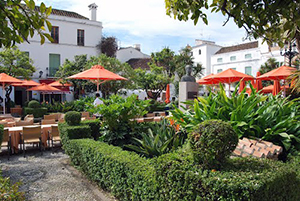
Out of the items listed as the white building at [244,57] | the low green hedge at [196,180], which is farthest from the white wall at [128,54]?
the low green hedge at [196,180]

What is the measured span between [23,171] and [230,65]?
3454 cm

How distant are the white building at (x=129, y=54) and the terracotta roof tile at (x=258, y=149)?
115 feet

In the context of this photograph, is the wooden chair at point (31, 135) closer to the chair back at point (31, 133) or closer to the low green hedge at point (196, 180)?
the chair back at point (31, 133)

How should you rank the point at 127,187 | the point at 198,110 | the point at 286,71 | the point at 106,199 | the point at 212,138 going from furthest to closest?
the point at 286,71, the point at 198,110, the point at 106,199, the point at 127,187, the point at 212,138

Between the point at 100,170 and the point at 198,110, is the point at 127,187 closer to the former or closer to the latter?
the point at 100,170

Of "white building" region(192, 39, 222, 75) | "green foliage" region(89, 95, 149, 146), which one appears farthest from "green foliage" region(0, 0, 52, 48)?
"white building" region(192, 39, 222, 75)

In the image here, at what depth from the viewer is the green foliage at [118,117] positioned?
21.8ft

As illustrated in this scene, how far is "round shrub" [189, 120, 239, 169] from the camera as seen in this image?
317 cm

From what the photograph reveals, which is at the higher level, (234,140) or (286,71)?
(286,71)

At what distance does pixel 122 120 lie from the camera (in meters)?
6.96

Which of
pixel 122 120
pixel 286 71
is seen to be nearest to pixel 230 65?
pixel 286 71

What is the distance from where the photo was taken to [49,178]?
19.3ft

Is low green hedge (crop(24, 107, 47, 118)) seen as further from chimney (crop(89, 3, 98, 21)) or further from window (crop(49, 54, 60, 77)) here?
chimney (crop(89, 3, 98, 21))

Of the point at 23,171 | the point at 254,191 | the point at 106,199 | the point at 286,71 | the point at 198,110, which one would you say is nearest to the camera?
the point at 254,191
